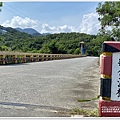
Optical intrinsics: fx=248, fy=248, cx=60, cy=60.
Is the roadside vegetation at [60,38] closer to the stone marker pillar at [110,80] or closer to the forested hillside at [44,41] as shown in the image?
the forested hillside at [44,41]

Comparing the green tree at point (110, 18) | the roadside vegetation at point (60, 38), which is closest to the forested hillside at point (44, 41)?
the roadside vegetation at point (60, 38)

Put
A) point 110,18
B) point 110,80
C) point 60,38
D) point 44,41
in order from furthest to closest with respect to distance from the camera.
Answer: point 60,38 → point 44,41 → point 110,18 → point 110,80

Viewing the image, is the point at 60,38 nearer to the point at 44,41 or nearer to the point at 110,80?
the point at 44,41

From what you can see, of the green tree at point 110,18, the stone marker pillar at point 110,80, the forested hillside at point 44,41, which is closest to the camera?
the stone marker pillar at point 110,80

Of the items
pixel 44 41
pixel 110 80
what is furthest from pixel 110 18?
pixel 44 41

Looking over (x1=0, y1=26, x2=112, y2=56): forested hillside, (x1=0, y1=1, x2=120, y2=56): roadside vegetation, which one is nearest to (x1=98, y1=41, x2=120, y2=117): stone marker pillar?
(x1=0, y1=1, x2=120, y2=56): roadside vegetation

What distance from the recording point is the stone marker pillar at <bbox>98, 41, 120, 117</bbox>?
298 centimetres

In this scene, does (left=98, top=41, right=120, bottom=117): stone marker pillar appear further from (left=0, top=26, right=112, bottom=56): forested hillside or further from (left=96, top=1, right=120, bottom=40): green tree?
(left=0, top=26, right=112, bottom=56): forested hillside

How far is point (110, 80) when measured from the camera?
3.02m

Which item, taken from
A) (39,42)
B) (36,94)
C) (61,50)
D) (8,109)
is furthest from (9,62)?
(61,50)

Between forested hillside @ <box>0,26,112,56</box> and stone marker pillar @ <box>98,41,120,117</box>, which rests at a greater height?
forested hillside @ <box>0,26,112,56</box>

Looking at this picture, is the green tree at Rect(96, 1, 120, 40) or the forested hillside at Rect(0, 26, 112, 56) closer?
the green tree at Rect(96, 1, 120, 40)

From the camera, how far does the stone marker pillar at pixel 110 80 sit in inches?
117

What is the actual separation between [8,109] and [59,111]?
29.7 inches
